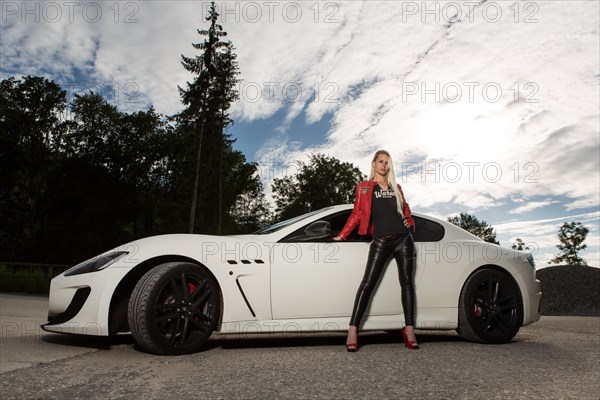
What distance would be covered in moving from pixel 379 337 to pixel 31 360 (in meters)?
3.46

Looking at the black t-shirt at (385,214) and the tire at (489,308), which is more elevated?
the black t-shirt at (385,214)

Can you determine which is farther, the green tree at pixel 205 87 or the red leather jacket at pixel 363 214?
the green tree at pixel 205 87

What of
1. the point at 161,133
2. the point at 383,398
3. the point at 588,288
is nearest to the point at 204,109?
the point at 161,133

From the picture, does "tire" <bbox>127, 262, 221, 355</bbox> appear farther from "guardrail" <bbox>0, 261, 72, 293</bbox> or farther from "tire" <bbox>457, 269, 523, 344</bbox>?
"guardrail" <bbox>0, 261, 72, 293</bbox>

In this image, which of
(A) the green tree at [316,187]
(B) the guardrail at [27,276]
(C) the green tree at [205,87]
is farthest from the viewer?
(A) the green tree at [316,187]

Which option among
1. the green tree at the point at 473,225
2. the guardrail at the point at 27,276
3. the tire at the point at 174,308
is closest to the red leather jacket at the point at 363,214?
the tire at the point at 174,308

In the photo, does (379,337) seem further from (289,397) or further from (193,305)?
(289,397)

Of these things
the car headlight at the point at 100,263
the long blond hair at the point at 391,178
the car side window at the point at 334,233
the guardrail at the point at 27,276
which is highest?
the long blond hair at the point at 391,178

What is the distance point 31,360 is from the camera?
401 cm

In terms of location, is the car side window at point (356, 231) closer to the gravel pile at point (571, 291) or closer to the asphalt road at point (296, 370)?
the asphalt road at point (296, 370)

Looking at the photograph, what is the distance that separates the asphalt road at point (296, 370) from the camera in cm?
307

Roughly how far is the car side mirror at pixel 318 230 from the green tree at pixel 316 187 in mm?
50049

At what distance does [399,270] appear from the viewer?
480cm

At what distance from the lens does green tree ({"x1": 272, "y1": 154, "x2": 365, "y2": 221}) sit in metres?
56.3
